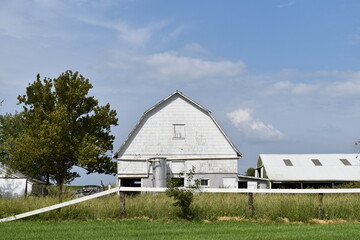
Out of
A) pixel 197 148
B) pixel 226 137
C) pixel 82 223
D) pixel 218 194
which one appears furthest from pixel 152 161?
pixel 82 223

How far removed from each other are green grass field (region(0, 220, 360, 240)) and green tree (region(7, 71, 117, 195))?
26.7m

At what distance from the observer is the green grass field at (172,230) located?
41.5 feet

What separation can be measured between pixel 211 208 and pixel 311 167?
31061 mm

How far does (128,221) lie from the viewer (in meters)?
16.0

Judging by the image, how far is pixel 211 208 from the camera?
1678 cm

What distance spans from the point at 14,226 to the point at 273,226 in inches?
314

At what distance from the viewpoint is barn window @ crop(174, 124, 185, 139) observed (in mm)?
38175

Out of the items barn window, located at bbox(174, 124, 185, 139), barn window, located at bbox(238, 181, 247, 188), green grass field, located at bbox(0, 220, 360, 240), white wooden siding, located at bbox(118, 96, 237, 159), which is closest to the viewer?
green grass field, located at bbox(0, 220, 360, 240)

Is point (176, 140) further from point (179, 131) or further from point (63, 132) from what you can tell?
point (63, 132)

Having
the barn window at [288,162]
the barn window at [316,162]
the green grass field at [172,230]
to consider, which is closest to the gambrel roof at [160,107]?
the barn window at [288,162]

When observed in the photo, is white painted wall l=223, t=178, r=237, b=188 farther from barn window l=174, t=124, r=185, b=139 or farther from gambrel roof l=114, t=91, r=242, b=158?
barn window l=174, t=124, r=185, b=139

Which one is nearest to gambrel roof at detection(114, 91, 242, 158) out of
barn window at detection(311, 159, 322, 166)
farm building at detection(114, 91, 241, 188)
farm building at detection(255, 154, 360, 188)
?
farm building at detection(114, 91, 241, 188)

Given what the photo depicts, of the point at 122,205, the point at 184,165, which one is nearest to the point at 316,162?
the point at 184,165

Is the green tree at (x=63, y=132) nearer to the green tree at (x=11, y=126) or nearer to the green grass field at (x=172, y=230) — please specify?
the green tree at (x=11, y=126)
